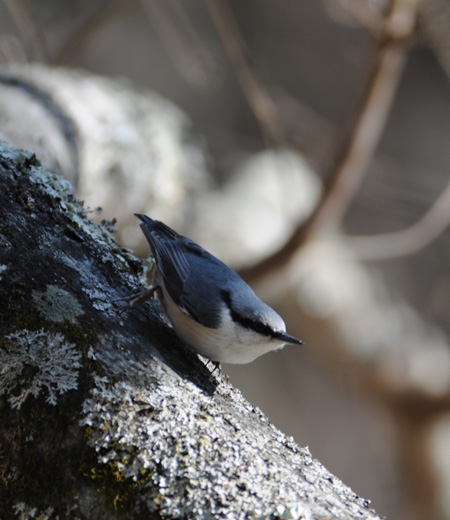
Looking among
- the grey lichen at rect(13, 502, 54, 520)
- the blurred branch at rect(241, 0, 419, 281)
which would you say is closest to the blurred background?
the blurred branch at rect(241, 0, 419, 281)

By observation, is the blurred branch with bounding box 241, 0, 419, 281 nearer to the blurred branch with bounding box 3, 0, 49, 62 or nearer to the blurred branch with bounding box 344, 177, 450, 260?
the blurred branch with bounding box 344, 177, 450, 260

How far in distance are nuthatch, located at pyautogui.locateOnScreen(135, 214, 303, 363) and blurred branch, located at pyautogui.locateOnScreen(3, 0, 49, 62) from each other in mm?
2239

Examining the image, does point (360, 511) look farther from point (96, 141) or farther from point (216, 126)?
point (216, 126)

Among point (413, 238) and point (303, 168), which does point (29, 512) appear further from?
point (303, 168)

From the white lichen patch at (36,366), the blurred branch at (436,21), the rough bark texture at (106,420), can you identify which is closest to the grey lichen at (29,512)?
the rough bark texture at (106,420)

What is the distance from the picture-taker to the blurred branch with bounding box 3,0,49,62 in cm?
302

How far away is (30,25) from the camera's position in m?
3.14

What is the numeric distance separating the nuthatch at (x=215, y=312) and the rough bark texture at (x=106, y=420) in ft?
0.33

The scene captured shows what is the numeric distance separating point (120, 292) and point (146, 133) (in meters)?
1.92

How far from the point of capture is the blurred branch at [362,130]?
94.7 inches

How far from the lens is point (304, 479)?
83 centimetres

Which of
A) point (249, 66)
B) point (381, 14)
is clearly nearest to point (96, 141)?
point (249, 66)

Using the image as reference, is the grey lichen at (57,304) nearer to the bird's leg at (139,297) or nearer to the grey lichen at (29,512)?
the bird's leg at (139,297)

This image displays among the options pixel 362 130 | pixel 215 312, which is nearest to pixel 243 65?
pixel 362 130
